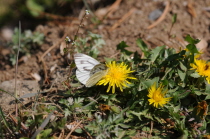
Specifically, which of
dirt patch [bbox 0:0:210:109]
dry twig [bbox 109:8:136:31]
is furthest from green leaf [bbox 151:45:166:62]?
dry twig [bbox 109:8:136:31]

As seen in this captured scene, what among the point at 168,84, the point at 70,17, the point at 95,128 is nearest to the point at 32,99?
the point at 95,128

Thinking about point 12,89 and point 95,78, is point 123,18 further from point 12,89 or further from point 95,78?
point 12,89

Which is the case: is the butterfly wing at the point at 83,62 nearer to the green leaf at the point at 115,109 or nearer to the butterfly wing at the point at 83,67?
the butterfly wing at the point at 83,67

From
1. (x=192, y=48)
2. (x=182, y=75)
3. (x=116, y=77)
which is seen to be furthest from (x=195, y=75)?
(x=116, y=77)

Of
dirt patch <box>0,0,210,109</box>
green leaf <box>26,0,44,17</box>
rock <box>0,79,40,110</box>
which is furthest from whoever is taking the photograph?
green leaf <box>26,0,44,17</box>

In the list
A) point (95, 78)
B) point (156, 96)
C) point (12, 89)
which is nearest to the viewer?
point (156, 96)

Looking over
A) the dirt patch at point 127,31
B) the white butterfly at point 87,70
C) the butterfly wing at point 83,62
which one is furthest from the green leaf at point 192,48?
the butterfly wing at point 83,62

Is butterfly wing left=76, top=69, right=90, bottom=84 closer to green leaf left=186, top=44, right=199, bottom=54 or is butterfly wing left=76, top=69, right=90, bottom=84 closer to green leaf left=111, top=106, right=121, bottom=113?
green leaf left=111, top=106, right=121, bottom=113
